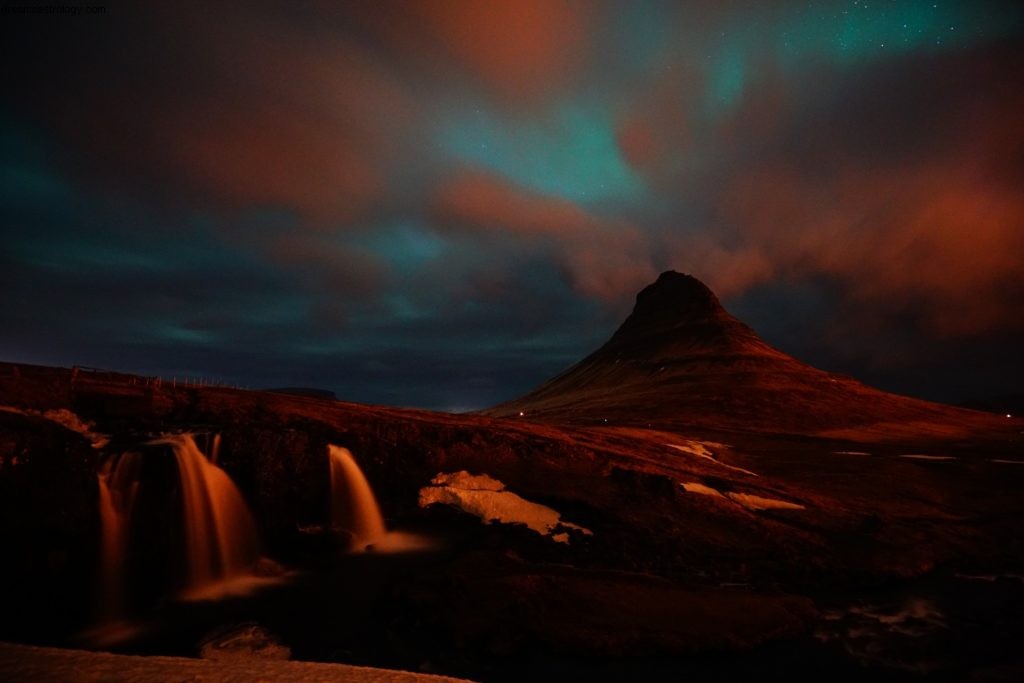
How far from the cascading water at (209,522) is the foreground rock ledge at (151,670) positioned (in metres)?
11.2

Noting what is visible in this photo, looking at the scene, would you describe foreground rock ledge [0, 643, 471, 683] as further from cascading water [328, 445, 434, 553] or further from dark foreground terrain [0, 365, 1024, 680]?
cascading water [328, 445, 434, 553]

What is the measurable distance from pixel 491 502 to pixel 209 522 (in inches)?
498

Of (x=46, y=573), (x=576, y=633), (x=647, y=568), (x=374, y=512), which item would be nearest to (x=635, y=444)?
(x=647, y=568)

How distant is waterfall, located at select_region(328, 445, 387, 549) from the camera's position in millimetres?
25109

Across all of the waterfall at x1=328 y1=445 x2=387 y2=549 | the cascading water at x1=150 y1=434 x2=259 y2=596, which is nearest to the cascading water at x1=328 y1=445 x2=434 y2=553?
the waterfall at x1=328 y1=445 x2=387 y2=549

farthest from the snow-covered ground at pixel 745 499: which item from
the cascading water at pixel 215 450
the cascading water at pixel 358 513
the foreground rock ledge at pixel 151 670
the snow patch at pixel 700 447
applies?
the cascading water at pixel 215 450

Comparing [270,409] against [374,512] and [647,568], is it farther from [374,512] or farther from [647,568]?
[647,568]

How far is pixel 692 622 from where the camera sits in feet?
56.1

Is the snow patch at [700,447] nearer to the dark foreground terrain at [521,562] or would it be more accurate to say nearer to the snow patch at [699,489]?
the dark foreground terrain at [521,562]

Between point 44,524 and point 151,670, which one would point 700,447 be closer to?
point 44,524

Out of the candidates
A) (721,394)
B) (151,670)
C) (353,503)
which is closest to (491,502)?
(353,503)

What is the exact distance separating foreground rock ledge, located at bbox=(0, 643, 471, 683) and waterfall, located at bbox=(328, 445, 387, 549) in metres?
14.6

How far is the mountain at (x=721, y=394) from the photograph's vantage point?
11012cm

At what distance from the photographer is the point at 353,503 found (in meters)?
25.8
